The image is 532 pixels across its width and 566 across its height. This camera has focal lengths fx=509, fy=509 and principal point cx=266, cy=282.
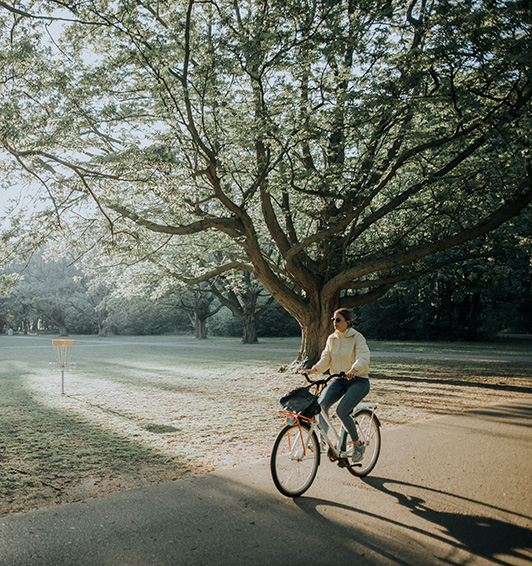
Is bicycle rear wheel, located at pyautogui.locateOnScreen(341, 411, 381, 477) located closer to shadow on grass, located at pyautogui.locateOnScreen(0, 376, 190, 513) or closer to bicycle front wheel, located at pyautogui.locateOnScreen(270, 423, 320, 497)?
bicycle front wheel, located at pyautogui.locateOnScreen(270, 423, 320, 497)

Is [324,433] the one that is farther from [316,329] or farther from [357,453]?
[316,329]

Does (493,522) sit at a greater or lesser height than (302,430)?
lesser

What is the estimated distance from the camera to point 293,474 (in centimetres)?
482

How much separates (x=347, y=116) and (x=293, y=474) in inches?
338

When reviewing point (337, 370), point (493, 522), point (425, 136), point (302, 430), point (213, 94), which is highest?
point (213, 94)

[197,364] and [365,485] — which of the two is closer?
[365,485]

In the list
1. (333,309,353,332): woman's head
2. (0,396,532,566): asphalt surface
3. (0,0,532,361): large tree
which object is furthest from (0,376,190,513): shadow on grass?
(0,0,532,361): large tree

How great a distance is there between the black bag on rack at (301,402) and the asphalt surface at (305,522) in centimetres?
77

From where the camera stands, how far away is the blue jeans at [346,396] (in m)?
5.32

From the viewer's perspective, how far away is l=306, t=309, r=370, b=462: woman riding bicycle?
5316 mm

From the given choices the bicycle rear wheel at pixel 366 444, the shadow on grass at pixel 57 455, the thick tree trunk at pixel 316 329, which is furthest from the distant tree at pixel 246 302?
the bicycle rear wheel at pixel 366 444

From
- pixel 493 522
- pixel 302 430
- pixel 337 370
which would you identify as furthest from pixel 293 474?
pixel 493 522

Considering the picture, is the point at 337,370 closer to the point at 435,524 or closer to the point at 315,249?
the point at 435,524

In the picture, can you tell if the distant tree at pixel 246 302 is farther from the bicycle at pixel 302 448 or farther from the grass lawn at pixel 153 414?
the bicycle at pixel 302 448
